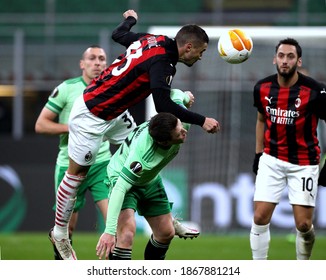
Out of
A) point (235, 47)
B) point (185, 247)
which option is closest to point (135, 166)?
point (235, 47)

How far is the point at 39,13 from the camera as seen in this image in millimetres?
16641

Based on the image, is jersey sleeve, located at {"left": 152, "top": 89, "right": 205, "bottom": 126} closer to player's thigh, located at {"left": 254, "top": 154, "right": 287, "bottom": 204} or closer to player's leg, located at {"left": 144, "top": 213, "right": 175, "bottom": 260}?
player's leg, located at {"left": 144, "top": 213, "right": 175, "bottom": 260}

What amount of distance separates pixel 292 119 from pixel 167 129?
72.8 inches

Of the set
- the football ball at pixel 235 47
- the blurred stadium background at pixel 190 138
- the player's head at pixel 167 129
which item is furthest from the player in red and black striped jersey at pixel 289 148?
the blurred stadium background at pixel 190 138

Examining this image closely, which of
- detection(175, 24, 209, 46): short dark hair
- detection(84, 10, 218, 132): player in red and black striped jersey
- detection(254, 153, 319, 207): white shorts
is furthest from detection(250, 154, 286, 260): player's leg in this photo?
detection(175, 24, 209, 46): short dark hair

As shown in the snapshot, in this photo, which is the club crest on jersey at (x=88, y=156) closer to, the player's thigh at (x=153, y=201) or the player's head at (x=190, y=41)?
the player's thigh at (x=153, y=201)

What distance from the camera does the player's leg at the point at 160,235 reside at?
6.79m

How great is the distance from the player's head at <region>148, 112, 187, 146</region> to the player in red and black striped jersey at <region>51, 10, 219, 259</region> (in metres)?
0.25

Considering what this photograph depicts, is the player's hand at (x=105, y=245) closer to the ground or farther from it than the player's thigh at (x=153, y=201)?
closer to the ground

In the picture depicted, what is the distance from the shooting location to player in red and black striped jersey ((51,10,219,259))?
646 centimetres

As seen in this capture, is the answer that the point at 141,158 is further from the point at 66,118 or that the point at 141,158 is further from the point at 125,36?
the point at 66,118

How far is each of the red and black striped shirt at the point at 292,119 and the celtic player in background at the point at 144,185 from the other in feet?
3.41

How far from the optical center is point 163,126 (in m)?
6.07

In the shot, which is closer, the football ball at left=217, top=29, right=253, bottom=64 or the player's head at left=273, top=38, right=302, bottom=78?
the football ball at left=217, top=29, right=253, bottom=64
